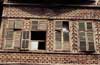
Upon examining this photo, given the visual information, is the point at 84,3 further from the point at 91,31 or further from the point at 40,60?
the point at 40,60

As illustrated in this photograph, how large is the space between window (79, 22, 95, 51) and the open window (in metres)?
2.02

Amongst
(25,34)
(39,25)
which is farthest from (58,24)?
(25,34)

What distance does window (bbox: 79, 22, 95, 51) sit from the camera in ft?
46.8

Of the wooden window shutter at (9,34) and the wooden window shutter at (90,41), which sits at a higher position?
the wooden window shutter at (9,34)

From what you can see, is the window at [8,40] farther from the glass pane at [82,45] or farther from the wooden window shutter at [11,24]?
the glass pane at [82,45]

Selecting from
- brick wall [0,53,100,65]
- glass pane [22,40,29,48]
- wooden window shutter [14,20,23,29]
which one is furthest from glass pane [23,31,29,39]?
brick wall [0,53,100,65]

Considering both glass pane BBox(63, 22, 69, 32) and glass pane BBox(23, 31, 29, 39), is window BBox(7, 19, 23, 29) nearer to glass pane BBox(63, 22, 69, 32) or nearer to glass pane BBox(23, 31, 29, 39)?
glass pane BBox(23, 31, 29, 39)

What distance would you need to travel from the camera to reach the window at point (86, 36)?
561 inches

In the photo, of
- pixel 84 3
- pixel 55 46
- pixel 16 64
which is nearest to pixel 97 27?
pixel 84 3

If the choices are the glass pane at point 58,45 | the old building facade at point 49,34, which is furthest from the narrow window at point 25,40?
the glass pane at point 58,45

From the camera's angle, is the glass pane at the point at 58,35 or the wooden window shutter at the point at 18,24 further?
the wooden window shutter at the point at 18,24

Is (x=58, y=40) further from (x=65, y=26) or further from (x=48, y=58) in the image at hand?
(x=48, y=58)

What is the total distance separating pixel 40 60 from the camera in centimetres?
1387

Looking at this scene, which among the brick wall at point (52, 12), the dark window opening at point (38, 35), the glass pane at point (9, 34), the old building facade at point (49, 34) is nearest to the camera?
the old building facade at point (49, 34)
